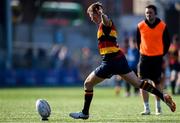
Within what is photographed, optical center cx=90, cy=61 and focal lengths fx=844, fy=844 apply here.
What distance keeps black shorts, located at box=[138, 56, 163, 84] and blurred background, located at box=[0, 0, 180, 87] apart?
19.4 meters

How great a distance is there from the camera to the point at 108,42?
17.2m

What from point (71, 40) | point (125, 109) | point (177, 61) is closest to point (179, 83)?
point (177, 61)

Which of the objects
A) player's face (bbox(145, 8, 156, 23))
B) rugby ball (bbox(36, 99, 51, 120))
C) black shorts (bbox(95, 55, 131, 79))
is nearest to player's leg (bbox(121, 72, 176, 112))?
black shorts (bbox(95, 55, 131, 79))

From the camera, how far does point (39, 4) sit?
56.1 meters

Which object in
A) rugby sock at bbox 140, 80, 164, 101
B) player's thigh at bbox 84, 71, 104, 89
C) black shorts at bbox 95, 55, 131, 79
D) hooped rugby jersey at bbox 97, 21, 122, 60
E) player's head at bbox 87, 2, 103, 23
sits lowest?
rugby sock at bbox 140, 80, 164, 101

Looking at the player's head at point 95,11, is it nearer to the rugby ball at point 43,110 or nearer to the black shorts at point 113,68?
the black shorts at point 113,68

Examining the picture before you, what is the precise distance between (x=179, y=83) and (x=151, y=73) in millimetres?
12951

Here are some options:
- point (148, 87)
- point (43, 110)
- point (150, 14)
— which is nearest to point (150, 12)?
point (150, 14)

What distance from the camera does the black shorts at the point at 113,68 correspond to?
17.2m

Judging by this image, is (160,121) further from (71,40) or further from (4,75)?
(71,40)

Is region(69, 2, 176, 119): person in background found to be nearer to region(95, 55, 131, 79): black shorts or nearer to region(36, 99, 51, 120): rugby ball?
region(95, 55, 131, 79): black shorts

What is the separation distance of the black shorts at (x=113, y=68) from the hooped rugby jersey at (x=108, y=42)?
12cm

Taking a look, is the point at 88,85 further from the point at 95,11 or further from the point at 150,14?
the point at 150,14

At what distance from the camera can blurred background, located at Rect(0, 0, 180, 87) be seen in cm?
4259
